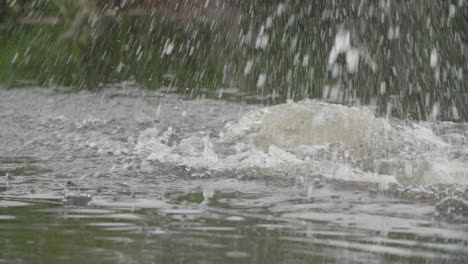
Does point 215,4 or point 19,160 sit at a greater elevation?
point 215,4

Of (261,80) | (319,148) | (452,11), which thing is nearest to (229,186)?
(319,148)

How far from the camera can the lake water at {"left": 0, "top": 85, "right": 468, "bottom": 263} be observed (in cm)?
304

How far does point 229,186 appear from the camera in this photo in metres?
4.46

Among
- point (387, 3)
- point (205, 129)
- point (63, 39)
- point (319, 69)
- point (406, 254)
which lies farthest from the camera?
point (387, 3)

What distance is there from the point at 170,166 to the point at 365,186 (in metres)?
1.17

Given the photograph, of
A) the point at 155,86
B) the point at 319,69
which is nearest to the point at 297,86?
the point at 319,69

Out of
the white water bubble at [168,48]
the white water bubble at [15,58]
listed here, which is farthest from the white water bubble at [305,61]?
the white water bubble at [15,58]

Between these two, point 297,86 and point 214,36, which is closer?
point 297,86

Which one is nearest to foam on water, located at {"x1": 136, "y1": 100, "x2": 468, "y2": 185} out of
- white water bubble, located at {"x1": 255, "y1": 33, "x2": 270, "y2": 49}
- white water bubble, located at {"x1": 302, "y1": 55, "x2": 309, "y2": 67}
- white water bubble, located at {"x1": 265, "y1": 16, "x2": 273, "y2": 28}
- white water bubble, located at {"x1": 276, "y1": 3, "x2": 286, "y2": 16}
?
white water bubble, located at {"x1": 302, "y1": 55, "x2": 309, "y2": 67}

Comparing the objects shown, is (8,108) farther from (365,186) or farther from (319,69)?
(365,186)

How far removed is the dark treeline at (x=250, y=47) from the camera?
29.0ft

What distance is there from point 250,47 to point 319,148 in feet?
15.4

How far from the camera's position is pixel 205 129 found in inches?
267

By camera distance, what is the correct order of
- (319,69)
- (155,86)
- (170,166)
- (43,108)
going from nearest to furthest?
(170,166) < (43,108) < (155,86) < (319,69)
